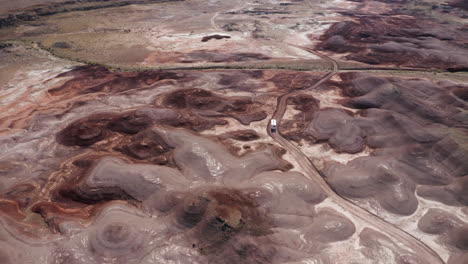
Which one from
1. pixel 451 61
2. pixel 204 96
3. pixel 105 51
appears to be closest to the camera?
pixel 204 96

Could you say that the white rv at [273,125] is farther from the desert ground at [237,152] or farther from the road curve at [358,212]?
the desert ground at [237,152]

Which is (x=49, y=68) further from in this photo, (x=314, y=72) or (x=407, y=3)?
(x=407, y=3)

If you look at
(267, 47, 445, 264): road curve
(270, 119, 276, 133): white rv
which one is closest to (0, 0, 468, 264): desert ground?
(267, 47, 445, 264): road curve

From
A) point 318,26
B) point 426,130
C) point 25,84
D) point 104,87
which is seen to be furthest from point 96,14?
point 426,130

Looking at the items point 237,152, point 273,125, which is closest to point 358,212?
point 237,152

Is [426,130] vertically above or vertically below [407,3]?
below

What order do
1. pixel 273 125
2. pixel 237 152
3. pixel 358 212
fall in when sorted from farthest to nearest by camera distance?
1. pixel 273 125
2. pixel 237 152
3. pixel 358 212

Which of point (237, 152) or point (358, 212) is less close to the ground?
point (237, 152)

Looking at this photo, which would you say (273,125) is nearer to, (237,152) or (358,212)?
(237,152)
